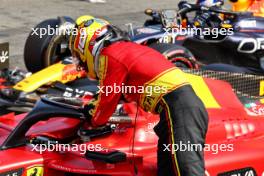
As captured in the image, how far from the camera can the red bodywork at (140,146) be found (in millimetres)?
4176

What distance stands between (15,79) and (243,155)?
3.40 meters

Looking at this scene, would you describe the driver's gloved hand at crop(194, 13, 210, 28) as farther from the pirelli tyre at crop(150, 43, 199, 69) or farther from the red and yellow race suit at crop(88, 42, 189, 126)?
the red and yellow race suit at crop(88, 42, 189, 126)

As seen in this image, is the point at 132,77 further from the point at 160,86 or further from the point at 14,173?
the point at 14,173

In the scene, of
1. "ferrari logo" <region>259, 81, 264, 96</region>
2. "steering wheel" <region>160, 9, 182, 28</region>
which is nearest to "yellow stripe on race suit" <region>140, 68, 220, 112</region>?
"ferrari logo" <region>259, 81, 264, 96</region>

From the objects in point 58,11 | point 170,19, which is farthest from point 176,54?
point 58,11

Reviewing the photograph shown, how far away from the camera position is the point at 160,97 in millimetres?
3932

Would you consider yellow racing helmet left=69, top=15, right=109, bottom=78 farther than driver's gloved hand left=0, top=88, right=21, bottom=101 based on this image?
No

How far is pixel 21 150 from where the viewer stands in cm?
437

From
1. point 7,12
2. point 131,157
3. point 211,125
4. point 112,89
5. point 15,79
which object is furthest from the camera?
point 7,12

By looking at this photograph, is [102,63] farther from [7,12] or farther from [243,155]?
[7,12]

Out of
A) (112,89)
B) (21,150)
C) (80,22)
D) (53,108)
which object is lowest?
(21,150)

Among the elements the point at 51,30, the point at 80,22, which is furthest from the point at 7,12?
the point at 80,22

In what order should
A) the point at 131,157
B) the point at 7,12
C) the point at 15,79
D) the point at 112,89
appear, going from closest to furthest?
the point at 112,89
the point at 131,157
the point at 15,79
the point at 7,12

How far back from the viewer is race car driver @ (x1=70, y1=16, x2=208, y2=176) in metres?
3.85
